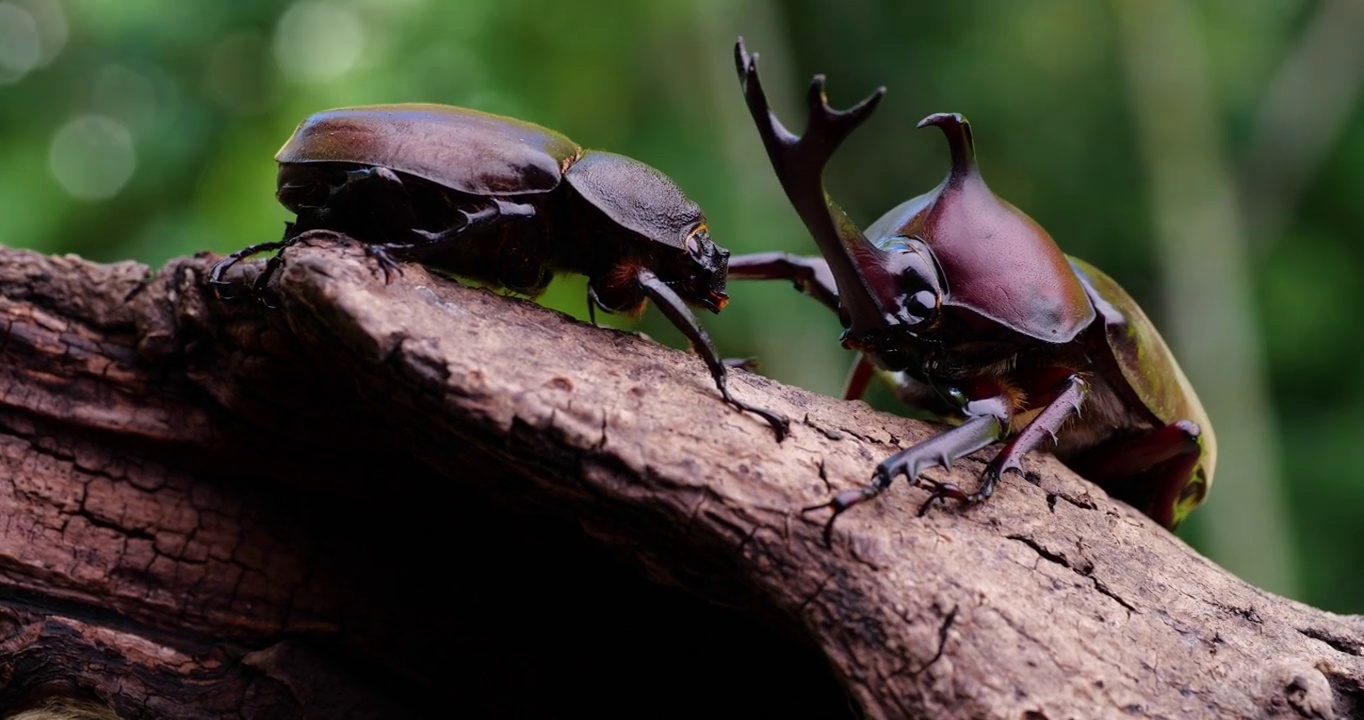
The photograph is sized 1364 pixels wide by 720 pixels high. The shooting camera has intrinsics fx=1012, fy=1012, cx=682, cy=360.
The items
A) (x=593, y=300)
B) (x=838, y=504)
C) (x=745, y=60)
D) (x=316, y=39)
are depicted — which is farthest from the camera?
(x=316, y=39)

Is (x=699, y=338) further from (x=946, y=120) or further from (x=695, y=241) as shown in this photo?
(x=946, y=120)

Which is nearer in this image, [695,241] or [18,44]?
[695,241]

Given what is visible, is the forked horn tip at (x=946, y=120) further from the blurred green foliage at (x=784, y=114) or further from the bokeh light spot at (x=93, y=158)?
the bokeh light spot at (x=93, y=158)

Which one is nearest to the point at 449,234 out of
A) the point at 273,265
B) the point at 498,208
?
the point at 498,208

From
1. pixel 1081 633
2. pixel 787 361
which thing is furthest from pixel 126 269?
pixel 787 361

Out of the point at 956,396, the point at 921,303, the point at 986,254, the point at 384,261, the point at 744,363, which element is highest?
the point at 986,254

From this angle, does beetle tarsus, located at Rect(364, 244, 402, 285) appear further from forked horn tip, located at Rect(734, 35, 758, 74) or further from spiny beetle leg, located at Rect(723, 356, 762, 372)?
spiny beetle leg, located at Rect(723, 356, 762, 372)

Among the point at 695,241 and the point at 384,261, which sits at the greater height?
the point at 695,241
